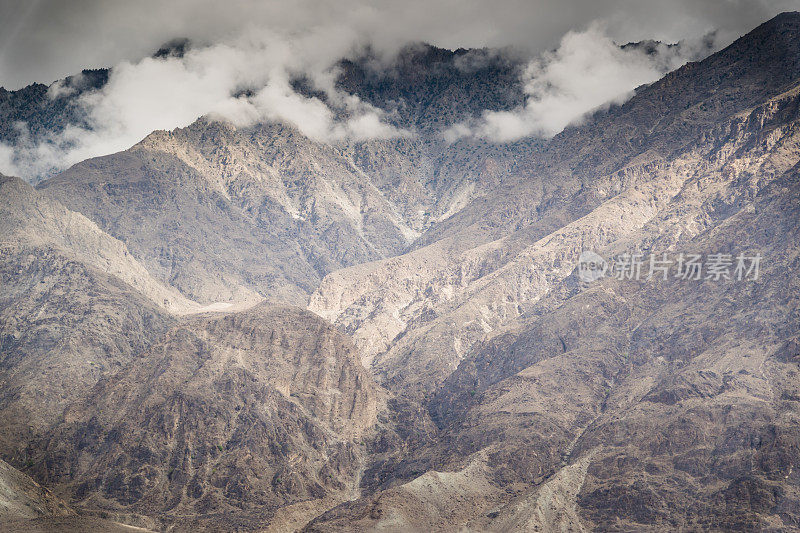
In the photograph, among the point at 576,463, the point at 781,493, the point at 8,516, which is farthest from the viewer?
the point at 576,463

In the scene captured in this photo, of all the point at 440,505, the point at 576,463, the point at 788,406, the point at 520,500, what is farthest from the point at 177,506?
the point at 788,406

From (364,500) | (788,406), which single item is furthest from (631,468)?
(364,500)

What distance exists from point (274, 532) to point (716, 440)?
94.0 meters

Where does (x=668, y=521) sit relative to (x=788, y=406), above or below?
below

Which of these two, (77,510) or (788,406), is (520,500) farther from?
(77,510)

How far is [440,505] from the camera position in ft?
592

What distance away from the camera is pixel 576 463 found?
194 meters

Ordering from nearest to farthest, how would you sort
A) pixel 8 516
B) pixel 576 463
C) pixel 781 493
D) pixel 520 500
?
pixel 8 516
pixel 781 493
pixel 520 500
pixel 576 463

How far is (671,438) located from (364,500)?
66.8 m

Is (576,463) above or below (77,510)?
below

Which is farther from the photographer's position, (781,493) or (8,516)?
(781,493)

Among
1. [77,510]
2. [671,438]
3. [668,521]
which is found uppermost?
[77,510]

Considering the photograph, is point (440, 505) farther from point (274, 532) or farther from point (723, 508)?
point (723, 508)

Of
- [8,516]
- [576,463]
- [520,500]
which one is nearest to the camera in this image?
[8,516]
